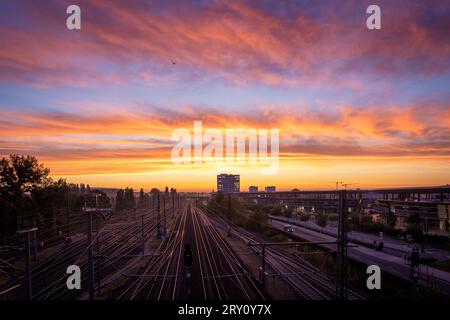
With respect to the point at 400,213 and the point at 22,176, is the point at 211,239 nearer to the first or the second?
the point at 22,176

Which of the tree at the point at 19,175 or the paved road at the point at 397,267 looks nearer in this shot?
the paved road at the point at 397,267

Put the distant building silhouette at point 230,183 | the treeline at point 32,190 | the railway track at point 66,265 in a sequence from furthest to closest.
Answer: the distant building silhouette at point 230,183, the treeline at point 32,190, the railway track at point 66,265

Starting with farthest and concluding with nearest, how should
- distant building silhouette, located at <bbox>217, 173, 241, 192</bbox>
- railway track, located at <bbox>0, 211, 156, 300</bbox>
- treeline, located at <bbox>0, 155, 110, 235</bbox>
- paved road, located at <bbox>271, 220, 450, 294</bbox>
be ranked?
distant building silhouette, located at <bbox>217, 173, 241, 192</bbox> < treeline, located at <bbox>0, 155, 110, 235</bbox> < paved road, located at <bbox>271, 220, 450, 294</bbox> < railway track, located at <bbox>0, 211, 156, 300</bbox>

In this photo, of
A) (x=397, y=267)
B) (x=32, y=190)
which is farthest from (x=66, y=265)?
(x=397, y=267)

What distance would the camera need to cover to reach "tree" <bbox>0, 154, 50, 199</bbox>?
32.8 m

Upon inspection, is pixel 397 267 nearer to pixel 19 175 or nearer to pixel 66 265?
pixel 66 265

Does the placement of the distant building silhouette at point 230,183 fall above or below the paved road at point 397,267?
above

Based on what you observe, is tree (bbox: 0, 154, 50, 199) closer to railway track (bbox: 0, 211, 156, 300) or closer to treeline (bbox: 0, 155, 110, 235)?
treeline (bbox: 0, 155, 110, 235)

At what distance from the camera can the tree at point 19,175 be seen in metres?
32.8

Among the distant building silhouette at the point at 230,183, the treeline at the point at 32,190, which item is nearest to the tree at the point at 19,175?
the treeline at the point at 32,190

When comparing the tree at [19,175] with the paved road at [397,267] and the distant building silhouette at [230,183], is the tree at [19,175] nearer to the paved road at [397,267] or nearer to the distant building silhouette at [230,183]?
the paved road at [397,267]

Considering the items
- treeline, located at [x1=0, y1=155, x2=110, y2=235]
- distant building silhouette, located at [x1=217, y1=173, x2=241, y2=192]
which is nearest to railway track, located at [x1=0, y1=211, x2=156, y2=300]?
treeline, located at [x1=0, y1=155, x2=110, y2=235]

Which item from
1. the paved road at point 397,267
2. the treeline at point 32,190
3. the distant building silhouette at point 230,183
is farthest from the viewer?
the distant building silhouette at point 230,183
